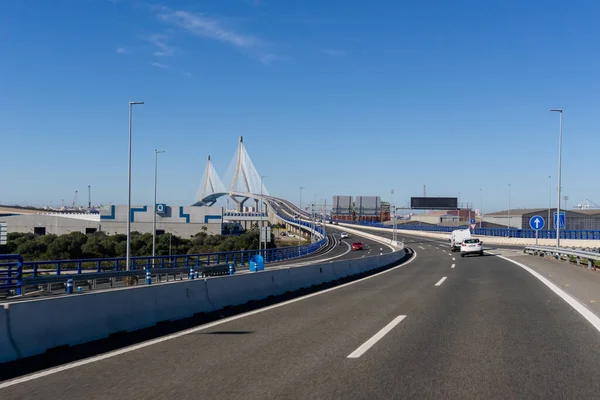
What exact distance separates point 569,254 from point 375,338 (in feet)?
92.0

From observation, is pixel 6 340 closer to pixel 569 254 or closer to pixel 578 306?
pixel 578 306

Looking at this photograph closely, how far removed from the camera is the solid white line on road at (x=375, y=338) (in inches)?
327

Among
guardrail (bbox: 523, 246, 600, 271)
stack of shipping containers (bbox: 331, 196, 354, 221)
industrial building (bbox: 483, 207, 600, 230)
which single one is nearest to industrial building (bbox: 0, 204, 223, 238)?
industrial building (bbox: 483, 207, 600, 230)

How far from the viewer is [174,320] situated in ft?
37.7

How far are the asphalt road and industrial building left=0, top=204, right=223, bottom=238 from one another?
84.8m

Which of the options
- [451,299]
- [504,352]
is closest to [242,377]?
[504,352]

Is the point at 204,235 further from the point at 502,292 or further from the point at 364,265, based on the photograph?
the point at 502,292

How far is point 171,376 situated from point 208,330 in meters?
3.55

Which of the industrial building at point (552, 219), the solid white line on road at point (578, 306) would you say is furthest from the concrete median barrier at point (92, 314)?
the industrial building at point (552, 219)

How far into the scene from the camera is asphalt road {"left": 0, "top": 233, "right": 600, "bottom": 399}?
636 cm

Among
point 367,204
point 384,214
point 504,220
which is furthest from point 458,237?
point 384,214

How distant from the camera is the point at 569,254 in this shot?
33812 millimetres

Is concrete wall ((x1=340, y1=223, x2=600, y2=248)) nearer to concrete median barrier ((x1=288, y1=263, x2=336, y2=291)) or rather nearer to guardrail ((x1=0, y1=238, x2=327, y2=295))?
guardrail ((x1=0, y1=238, x2=327, y2=295))

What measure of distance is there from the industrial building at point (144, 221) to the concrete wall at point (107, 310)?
81.6 metres
